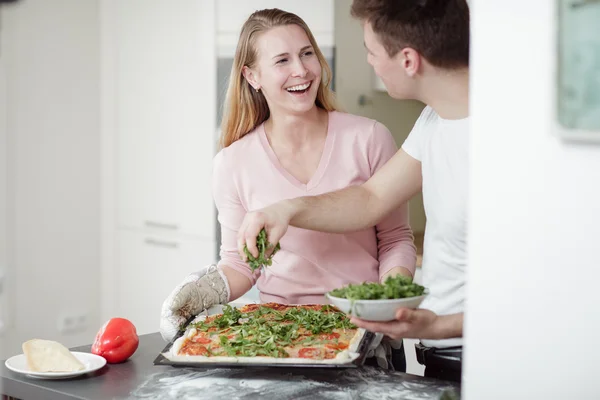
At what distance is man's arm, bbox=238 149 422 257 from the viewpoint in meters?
1.98

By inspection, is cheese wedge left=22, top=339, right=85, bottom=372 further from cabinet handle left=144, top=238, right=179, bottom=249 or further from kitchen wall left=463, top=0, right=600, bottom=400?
cabinet handle left=144, top=238, right=179, bottom=249

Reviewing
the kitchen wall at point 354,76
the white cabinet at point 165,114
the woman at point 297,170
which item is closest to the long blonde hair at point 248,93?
the woman at point 297,170

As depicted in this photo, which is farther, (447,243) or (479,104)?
(447,243)

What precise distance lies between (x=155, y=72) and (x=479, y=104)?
9.99 ft

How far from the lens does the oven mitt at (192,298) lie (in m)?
1.98

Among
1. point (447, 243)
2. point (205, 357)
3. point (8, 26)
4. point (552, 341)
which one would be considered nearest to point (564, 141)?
point (552, 341)

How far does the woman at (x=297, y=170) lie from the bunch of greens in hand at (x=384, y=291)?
1.68 ft

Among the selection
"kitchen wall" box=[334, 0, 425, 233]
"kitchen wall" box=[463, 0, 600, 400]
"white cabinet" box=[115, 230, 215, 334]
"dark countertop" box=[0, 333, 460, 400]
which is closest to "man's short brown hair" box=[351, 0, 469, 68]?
"kitchen wall" box=[463, 0, 600, 400]

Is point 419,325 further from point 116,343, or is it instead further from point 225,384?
point 116,343

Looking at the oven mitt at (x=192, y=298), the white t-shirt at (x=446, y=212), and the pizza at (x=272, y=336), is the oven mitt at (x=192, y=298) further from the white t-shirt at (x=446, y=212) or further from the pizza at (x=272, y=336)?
the white t-shirt at (x=446, y=212)

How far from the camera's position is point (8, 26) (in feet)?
12.9

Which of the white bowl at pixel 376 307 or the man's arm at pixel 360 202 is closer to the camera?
the white bowl at pixel 376 307

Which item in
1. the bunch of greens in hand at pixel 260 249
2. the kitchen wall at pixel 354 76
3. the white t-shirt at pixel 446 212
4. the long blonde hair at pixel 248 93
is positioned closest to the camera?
the white t-shirt at pixel 446 212

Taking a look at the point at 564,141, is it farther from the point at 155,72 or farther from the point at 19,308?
the point at 19,308
